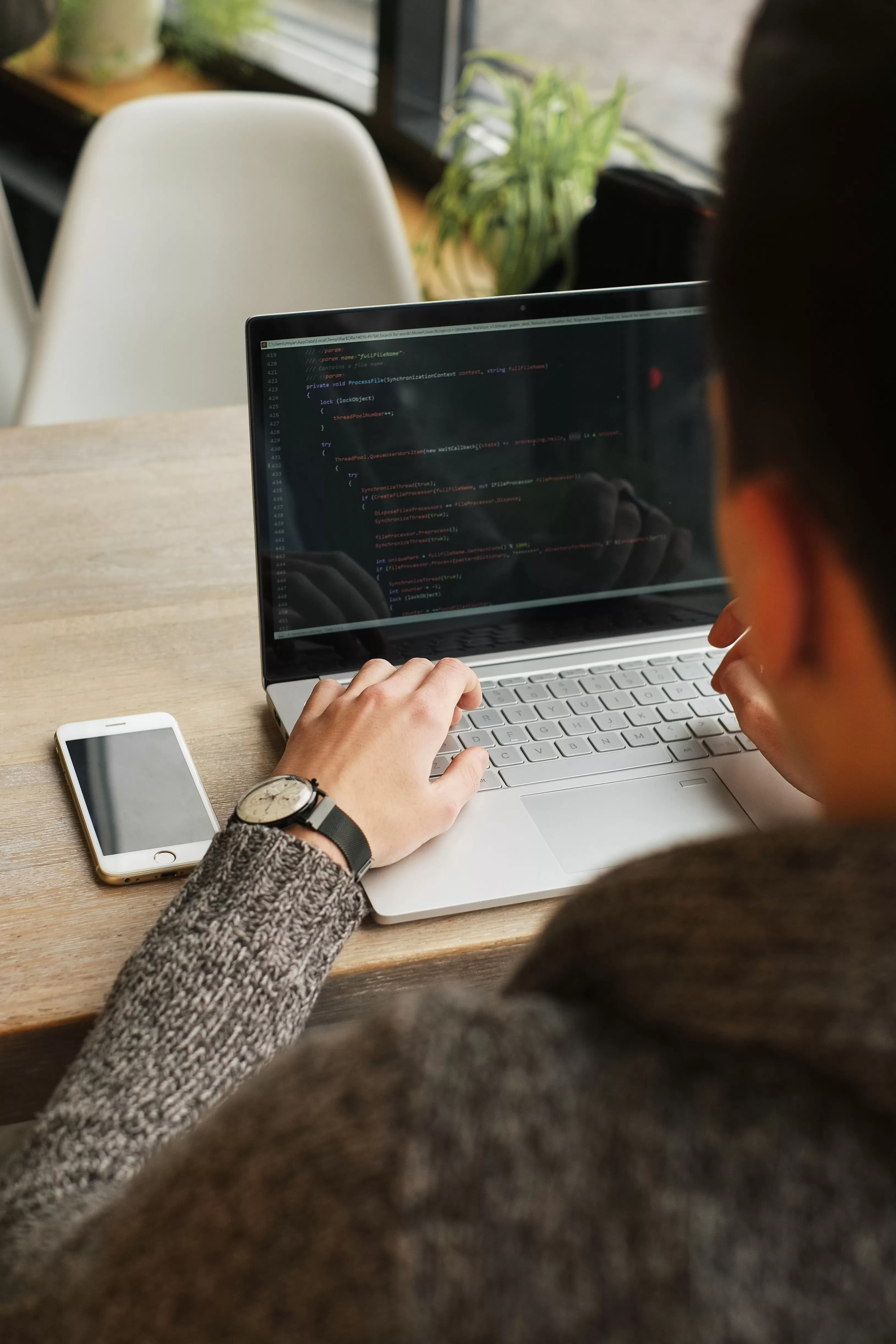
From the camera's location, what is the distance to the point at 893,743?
375 mm

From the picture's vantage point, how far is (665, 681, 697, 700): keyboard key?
1013mm

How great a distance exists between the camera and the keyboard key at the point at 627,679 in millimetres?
1018

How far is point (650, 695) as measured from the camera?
101 cm

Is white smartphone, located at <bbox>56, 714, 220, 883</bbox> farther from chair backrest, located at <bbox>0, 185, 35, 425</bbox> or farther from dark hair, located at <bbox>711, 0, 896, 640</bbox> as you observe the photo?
chair backrest, located at <bbox>0, 185, 35, 425</bbox>

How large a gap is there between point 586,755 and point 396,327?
1.12 ft

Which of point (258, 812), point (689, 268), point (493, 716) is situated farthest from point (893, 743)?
point (689, 268)

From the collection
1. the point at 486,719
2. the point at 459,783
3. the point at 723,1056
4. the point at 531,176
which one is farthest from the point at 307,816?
the point at 531,176

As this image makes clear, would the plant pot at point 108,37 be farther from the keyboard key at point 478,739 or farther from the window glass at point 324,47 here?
the keyboard key at point 478,739

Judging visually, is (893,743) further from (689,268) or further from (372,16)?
(372,16)

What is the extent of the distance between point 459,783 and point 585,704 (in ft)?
0.57

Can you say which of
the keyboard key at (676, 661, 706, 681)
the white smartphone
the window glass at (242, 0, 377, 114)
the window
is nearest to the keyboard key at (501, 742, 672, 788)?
the keyboard key at (676, 661, 706, 681)

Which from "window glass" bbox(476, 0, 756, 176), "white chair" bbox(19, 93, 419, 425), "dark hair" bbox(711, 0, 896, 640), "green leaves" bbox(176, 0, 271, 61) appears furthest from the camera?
"green leaves" bbox(176, 0, 271, 61)

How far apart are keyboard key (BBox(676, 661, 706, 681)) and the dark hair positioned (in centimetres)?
68

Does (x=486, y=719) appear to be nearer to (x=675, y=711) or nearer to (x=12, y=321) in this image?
(x=675, y=711)
